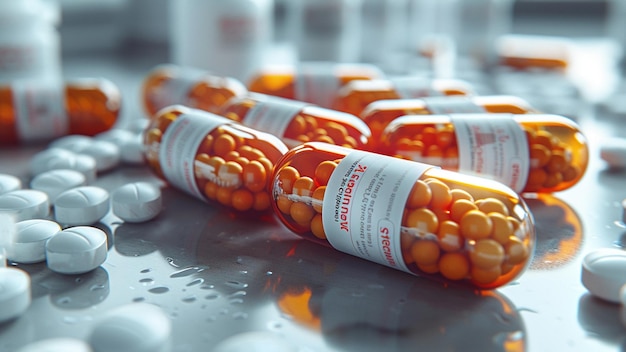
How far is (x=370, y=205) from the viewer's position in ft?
1.67

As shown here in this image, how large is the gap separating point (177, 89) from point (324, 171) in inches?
18.8

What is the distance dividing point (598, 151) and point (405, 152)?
0.35 metres

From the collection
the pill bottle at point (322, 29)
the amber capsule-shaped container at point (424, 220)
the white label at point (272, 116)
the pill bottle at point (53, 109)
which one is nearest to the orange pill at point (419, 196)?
the amber capsule-shaped container at point (424, 220)

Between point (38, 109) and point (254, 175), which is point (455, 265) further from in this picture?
point (38, 109)

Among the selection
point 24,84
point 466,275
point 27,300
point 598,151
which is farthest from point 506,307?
point 24,84

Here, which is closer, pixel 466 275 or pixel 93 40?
pixel 466 275

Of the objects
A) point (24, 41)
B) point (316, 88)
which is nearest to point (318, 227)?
point (316, 88)

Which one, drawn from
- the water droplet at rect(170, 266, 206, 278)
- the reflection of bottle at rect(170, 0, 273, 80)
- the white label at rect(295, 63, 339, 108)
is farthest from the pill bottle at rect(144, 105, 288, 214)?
the reflection of bottle at rect(170, 0, 273, 80)

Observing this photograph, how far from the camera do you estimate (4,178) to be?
2.26ft

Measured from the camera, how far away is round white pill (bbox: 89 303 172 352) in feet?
1.32

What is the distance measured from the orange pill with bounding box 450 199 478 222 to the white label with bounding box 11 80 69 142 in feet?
2.14

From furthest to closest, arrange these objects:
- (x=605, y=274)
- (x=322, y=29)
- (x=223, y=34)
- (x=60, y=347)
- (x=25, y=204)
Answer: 1. (x=322, y=29)
2. (x=223, y=34)
3. (x=25, y=204)
4. (x=605, y=274)
5. (x=60, y=347)

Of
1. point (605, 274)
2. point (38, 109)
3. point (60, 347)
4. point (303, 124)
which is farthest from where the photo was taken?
point (38, 109)

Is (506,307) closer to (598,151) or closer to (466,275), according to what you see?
(466,275)
